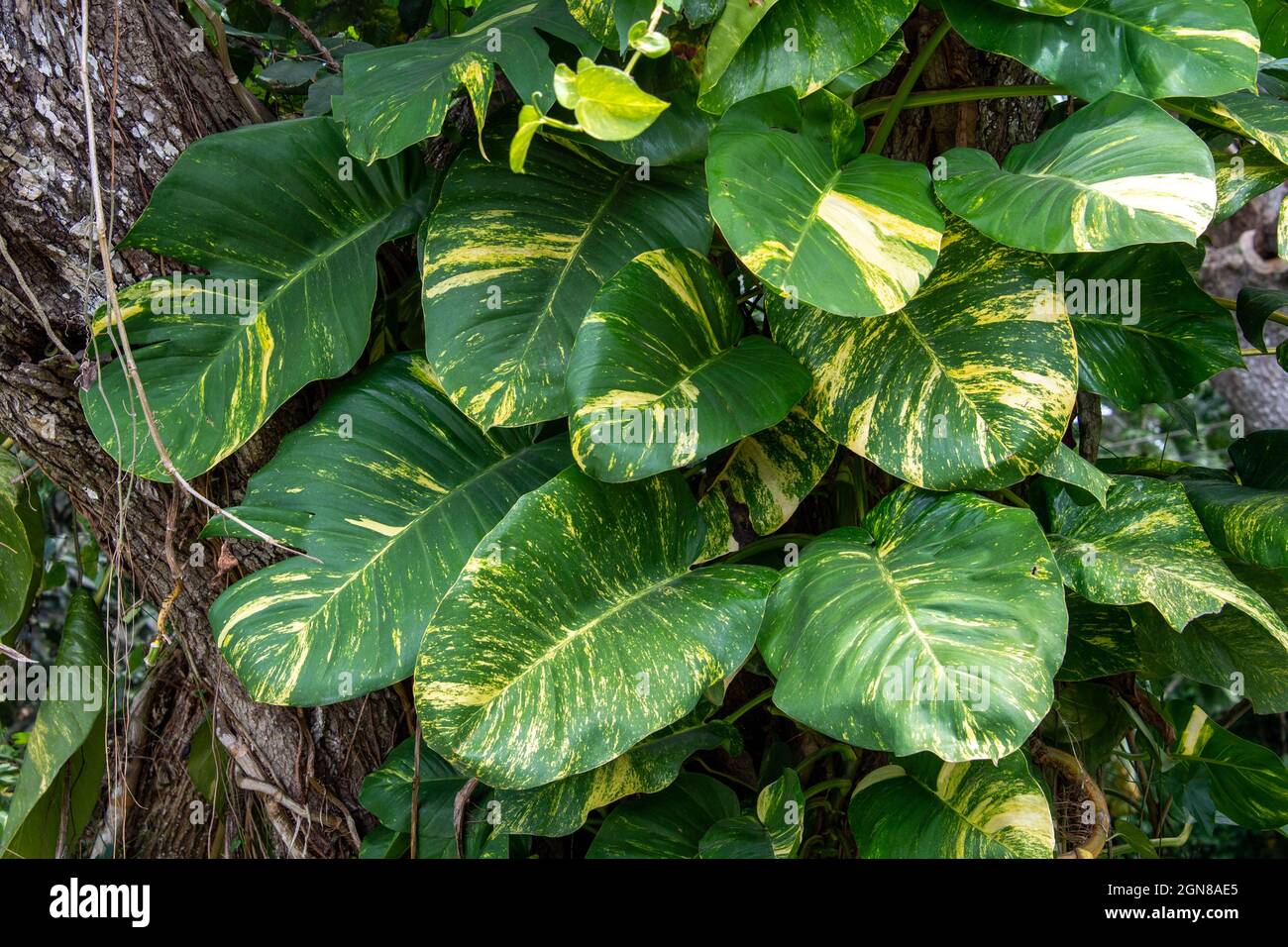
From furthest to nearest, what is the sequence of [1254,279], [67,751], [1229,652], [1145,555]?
[1254,279]
[67,751]
[1229,652]
[1145,555]

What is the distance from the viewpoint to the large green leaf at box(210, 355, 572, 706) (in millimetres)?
980

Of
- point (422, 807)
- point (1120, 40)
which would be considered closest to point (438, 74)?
point (1120, 40)

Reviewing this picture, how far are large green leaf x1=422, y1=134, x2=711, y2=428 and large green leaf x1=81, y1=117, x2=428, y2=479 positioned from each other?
128 millimetres

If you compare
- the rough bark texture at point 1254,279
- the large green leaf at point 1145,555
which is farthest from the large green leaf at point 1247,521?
the rough bark texture at point 1254,279

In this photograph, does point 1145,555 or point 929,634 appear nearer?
point 929,634

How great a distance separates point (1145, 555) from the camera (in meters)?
1.07

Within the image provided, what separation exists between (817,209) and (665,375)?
0.23 metres

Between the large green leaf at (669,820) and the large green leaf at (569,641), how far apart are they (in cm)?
32

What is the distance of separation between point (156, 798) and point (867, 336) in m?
1.31

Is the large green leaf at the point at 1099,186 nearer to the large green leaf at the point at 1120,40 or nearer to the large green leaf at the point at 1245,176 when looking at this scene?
the large green leaf at the point at 1120,40

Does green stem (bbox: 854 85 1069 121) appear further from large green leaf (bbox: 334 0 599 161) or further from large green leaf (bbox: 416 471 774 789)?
large green leaf (bbox: 416 471 774 789)

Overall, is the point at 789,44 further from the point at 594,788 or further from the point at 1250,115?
the point at 594,788

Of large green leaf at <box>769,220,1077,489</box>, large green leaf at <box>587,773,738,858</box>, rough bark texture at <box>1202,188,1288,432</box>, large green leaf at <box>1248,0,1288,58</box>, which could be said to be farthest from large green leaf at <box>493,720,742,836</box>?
rough bark texture at <box>1202,188,1288,432</box>
